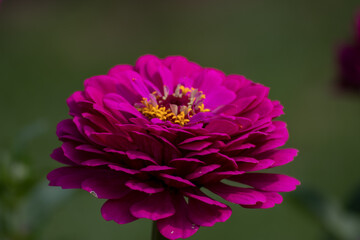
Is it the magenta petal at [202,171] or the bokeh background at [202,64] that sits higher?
the magenta petal at [202,171]

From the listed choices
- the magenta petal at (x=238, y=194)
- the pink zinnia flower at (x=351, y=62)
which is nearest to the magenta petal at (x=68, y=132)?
the magenta petal at (x=238, y=194)

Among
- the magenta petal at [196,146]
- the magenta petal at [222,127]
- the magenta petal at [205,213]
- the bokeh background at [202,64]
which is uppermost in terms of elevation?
the magenta petal at [222,127]

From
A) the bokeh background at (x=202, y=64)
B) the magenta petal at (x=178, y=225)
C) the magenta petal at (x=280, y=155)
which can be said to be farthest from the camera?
the bokeh background at (x=202, y=64)

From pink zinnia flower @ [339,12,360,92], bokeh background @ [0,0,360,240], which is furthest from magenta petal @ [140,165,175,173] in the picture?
pink zinnia flower @ [339,12,360,92]

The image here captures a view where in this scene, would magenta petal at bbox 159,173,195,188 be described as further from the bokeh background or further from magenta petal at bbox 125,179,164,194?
the bokeh background

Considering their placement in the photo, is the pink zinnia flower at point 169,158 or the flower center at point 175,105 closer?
the pink zinnia flower at point 169,158

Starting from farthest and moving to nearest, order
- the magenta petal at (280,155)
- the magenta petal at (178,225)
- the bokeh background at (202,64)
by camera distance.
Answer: the bokeh background at (202,64), the magenta petal at (280,155), the magenta petal at (178,225)

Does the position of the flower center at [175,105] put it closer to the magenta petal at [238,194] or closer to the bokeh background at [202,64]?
the magenta petal at [238,194]

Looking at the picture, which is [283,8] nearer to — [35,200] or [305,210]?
[305,210]
